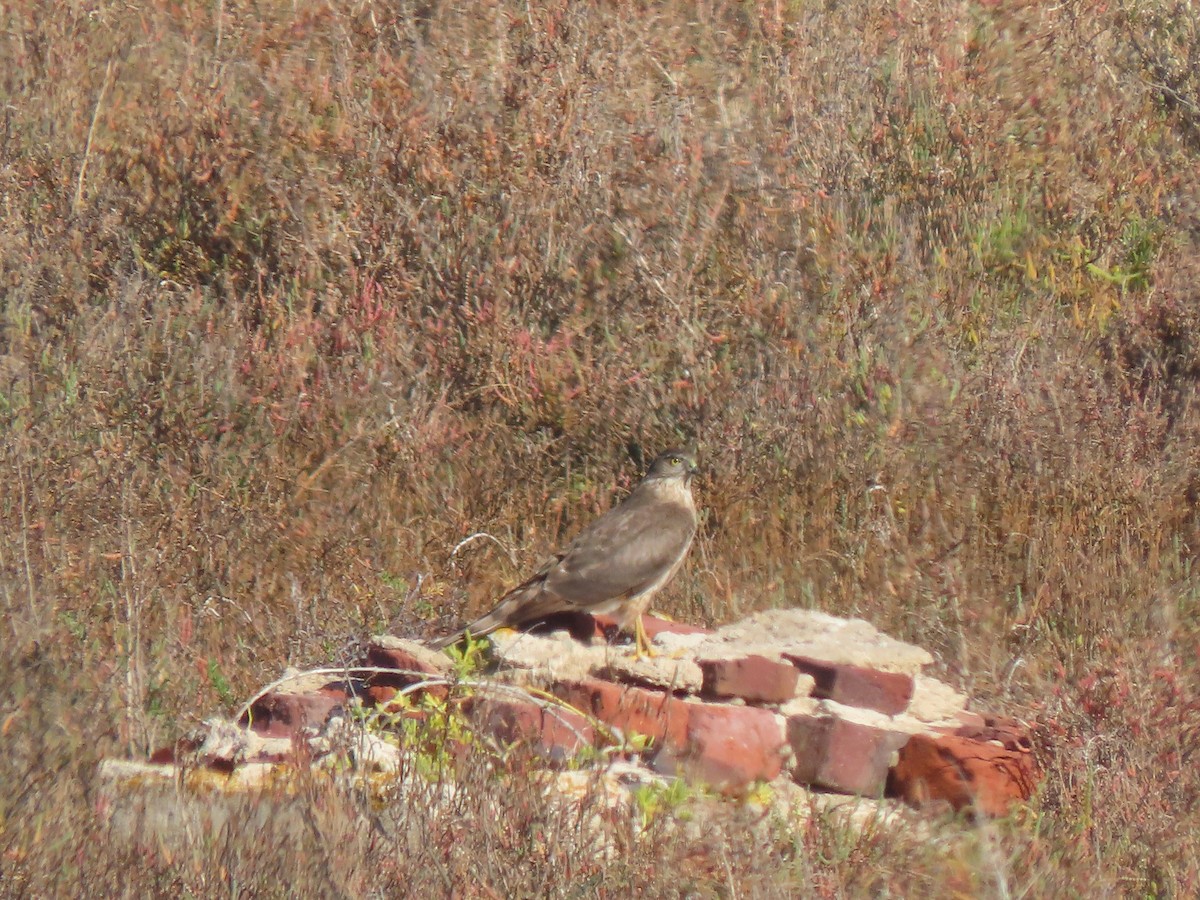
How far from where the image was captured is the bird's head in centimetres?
680

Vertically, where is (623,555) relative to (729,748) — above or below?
below

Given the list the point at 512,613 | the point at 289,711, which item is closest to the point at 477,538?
the point at 512,613

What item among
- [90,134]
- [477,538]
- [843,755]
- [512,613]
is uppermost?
[90,134]

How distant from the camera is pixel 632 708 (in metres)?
4.90

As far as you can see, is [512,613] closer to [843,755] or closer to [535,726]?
[535,726]

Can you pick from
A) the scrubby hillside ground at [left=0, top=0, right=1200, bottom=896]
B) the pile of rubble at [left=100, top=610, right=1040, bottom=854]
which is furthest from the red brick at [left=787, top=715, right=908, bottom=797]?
the scrubby hillside ground at [left=0, top=0, right=1200, bottom=896]

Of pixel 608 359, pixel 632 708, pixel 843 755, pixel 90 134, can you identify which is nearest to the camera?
pixel 843 755

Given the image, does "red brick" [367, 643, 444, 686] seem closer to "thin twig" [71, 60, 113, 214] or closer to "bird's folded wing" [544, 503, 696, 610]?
"bird's folded wing" [544, 503, 696, 610]

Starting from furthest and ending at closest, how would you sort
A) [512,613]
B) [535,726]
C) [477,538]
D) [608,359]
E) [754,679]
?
[608,359], [477,538], [512,613], [754,679], [535,726]

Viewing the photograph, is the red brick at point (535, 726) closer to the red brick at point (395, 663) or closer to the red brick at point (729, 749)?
the red brick at point (729, 749)

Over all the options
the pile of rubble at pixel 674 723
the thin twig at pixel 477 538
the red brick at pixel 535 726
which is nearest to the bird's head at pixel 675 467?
the thin twig at pixel 477 538

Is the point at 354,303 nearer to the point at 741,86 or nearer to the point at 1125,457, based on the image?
the point at 741,86

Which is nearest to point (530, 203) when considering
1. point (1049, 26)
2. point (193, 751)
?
point (1049, 26)

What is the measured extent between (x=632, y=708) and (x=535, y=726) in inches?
14.6
